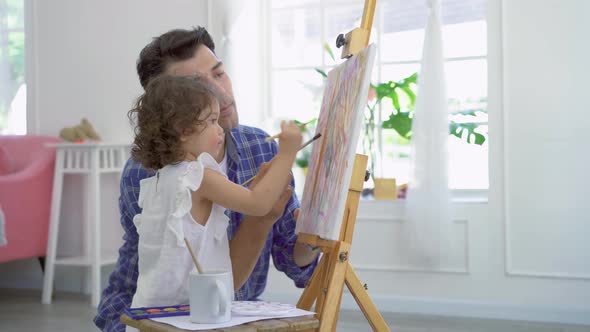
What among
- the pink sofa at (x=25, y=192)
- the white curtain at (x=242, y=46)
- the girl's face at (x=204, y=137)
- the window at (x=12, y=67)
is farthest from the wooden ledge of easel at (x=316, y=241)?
the window at (x=12, y=67)

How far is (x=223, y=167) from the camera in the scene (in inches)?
70.2

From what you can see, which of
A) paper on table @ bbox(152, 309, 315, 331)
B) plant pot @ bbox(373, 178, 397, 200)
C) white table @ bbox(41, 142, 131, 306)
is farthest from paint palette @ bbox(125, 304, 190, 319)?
white table @ bbox(41, 142, 131, 306)

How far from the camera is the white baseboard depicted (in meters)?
3.53

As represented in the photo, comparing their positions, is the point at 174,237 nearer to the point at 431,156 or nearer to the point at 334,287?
the point at 334,287

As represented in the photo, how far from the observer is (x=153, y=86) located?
1510 mm

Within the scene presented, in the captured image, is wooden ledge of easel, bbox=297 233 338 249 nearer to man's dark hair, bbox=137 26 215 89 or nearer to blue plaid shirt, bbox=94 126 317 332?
blue plaid shirt, bbox=94 126 317 332

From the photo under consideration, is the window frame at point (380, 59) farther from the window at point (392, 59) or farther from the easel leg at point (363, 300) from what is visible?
the easel leg at point (363, 300)

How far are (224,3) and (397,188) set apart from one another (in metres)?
1.40

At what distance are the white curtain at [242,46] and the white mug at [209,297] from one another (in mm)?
3066

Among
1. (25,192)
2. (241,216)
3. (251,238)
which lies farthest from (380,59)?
(251,238)

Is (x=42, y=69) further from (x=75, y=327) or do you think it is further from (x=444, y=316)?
(x=444, y=316)

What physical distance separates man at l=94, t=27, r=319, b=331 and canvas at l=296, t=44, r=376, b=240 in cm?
15

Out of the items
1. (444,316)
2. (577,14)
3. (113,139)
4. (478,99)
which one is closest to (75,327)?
(113,139)

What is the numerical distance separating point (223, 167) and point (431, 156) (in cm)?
206
